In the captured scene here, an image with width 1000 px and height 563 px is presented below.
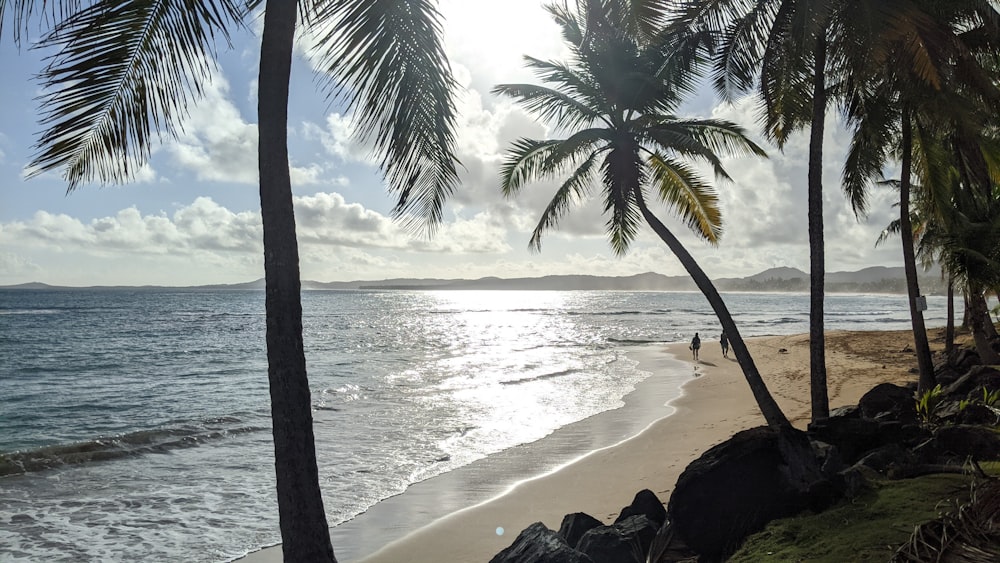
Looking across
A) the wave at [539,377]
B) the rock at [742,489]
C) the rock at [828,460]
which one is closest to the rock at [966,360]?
the rock at [828,460]

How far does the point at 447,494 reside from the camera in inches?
403

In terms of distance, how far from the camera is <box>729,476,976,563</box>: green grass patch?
4.07 metres

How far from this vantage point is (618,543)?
17.1 feet

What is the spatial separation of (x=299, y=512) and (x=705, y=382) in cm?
2175

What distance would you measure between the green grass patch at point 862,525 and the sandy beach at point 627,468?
145 inches

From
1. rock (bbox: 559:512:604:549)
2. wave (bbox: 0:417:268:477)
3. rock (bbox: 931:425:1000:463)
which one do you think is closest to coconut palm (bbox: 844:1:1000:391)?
rock (bbox: 931:425:1000:463)

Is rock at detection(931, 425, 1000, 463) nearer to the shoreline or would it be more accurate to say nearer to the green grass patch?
the green grass patch

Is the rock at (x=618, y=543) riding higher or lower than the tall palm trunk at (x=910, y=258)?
lower

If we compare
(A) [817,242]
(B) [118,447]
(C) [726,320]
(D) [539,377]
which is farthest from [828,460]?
(D) [539,377]

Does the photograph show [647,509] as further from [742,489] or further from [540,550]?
[540,550]

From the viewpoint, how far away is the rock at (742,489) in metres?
5.11

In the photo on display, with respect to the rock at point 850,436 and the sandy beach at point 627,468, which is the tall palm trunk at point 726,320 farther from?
the sandy beach at point 627,468

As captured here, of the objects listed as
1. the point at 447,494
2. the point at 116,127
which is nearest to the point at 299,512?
the point at 116,127

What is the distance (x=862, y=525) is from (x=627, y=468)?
6778mm
